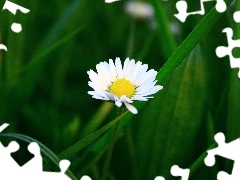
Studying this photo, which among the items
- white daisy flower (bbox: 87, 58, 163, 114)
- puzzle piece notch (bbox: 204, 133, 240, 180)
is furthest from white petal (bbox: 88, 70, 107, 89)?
puzzle piece notch (bbox: 204, 133, 240, 180)

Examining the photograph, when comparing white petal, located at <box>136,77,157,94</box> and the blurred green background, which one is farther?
the blurred green background

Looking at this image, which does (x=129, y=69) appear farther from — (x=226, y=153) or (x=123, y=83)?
(x=226, y=153)

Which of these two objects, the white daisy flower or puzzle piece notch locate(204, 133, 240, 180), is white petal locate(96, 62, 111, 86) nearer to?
the white daisy flower

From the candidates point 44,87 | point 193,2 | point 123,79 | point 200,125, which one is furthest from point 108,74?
point 193,2

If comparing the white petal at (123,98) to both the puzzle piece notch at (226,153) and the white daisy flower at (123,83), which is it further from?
the puzzle piece notch at (226,153)

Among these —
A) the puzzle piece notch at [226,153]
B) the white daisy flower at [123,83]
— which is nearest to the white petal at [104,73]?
→ the white daisy flower at [123,83]
